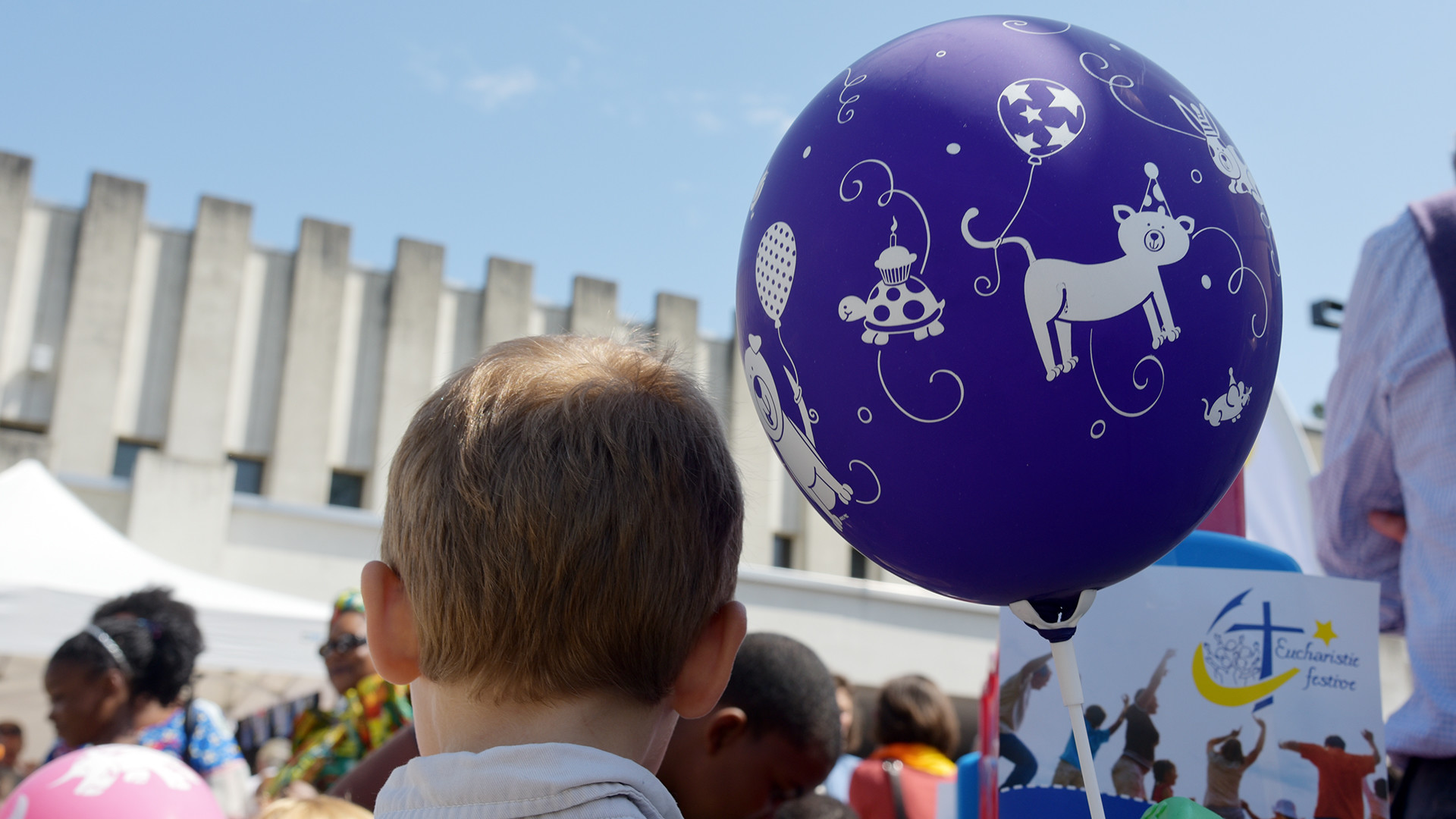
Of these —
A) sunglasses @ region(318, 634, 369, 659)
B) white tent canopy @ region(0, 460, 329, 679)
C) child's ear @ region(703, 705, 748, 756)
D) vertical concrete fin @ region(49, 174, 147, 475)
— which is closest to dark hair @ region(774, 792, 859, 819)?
child's ear @ region(703, 705, 748, 756)

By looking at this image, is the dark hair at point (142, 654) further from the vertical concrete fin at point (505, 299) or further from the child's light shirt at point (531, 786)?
the vertical concrete fin at point (505, 299)

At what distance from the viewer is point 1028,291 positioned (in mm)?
864

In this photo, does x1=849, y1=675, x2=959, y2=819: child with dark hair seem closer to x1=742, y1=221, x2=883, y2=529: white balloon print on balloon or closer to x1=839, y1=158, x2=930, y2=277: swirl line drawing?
x1=742, y1=221, x2=883, y2=529: white balloon print on balloon

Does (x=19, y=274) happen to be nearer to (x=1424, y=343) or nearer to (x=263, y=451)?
(x=263, y=451)

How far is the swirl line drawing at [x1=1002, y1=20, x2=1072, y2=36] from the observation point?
1021 millimetres

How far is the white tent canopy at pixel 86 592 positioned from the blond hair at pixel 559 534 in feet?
20.5

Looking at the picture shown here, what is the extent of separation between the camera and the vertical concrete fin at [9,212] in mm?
15125

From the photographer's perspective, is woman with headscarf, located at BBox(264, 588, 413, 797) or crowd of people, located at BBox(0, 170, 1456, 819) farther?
woman with headscarf, located at BBox(264, 588, 413, 797)

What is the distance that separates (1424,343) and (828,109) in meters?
1.12

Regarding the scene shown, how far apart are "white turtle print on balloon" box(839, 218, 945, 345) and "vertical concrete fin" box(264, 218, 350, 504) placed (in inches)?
663

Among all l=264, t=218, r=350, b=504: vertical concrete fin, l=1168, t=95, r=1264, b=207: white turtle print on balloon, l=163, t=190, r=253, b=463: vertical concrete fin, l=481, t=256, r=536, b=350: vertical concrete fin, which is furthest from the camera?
l=481, t=256, r=536, b=350: vertical concrete fin

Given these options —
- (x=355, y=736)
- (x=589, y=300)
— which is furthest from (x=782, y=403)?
(x=589, y=300)

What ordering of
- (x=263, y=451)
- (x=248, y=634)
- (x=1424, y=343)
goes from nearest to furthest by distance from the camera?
(x=1424, y=343) < (x=248, y=634) < (x=263, y=451)

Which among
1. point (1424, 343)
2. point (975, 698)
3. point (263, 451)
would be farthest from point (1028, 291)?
point (263, 451)
